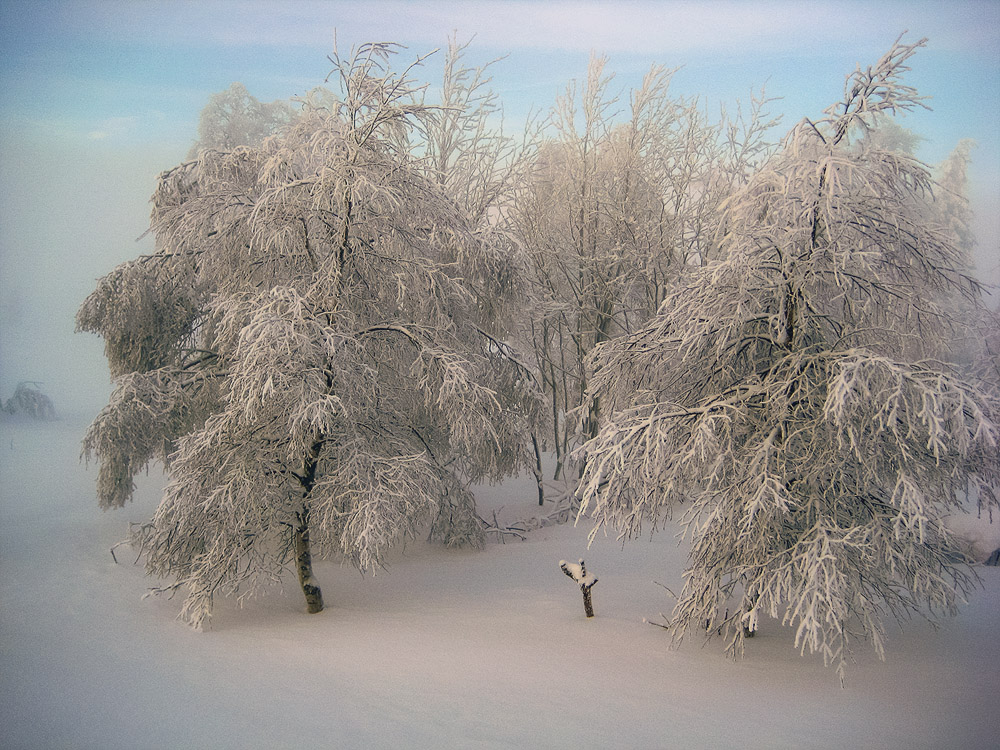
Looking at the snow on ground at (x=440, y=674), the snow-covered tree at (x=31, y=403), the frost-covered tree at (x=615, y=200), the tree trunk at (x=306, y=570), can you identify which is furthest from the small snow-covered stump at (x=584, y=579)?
the snow-covered tree at (x=31, y=403)

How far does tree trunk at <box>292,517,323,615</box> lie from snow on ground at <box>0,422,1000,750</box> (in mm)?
171

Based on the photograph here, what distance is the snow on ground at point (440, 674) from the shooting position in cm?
361

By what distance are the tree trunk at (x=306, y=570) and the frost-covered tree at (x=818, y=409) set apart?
9.28ft

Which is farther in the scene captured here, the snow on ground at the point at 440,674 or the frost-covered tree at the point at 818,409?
the frost-covered tree at the point at 818,409

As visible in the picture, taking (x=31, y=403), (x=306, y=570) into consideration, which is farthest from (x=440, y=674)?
(x=31, y=403)

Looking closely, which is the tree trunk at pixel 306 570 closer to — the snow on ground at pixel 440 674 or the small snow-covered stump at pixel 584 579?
the snow on ground at pixel 440 674

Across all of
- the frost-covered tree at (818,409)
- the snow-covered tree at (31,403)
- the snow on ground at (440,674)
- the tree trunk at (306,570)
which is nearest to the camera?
the snow on ground at (440,674)

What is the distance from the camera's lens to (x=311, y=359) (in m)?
5.22

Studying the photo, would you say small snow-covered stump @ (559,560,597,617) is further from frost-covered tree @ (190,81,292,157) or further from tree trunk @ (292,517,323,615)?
frost-covered tree @ (190,81,292,157)

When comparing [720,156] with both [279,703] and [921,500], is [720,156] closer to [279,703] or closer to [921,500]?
[921,500]

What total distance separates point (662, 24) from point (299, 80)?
3.86 metres

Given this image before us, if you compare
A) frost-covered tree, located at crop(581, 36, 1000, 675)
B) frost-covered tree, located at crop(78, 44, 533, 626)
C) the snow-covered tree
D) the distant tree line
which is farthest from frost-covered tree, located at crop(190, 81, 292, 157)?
frost-covered tree, located at crop(581, 36, 1000, 675)

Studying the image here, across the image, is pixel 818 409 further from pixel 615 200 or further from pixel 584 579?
pixel 615 200

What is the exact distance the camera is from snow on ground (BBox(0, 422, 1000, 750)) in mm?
3605
